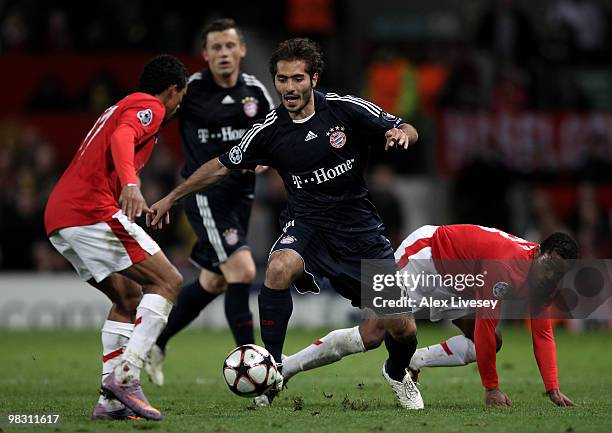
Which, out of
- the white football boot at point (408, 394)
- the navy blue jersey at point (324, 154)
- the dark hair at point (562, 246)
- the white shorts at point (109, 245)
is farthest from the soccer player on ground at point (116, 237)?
the dark hair at point (562, 246)

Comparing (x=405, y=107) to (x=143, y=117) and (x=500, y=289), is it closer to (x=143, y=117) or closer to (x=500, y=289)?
(x=500, y=289)

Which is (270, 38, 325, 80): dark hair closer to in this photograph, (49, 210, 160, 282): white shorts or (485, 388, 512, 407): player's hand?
(49, 210, 160, 282): white shorts

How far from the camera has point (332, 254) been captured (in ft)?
26.0

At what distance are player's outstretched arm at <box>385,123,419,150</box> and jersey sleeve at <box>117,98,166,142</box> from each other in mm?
1465

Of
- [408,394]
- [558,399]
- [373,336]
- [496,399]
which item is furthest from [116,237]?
[558,399]

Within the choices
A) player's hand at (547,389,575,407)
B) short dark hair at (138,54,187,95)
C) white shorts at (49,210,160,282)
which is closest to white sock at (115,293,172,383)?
white shorts at (49,210,160,282)

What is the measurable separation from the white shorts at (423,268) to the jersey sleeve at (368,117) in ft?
3.70

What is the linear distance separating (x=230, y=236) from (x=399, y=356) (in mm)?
2327

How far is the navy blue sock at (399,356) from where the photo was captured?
25.9 ft

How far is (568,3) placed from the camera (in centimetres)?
1975

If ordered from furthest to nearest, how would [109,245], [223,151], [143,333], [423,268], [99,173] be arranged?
[223,151]
[423,268]
[99,173]
[109,245]
[143,333]

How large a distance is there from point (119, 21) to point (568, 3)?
7535 millimetres

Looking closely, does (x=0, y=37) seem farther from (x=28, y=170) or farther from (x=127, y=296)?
(x=127, y=296)

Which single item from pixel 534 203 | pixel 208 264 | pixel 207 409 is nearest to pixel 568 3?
pixel 534 203
